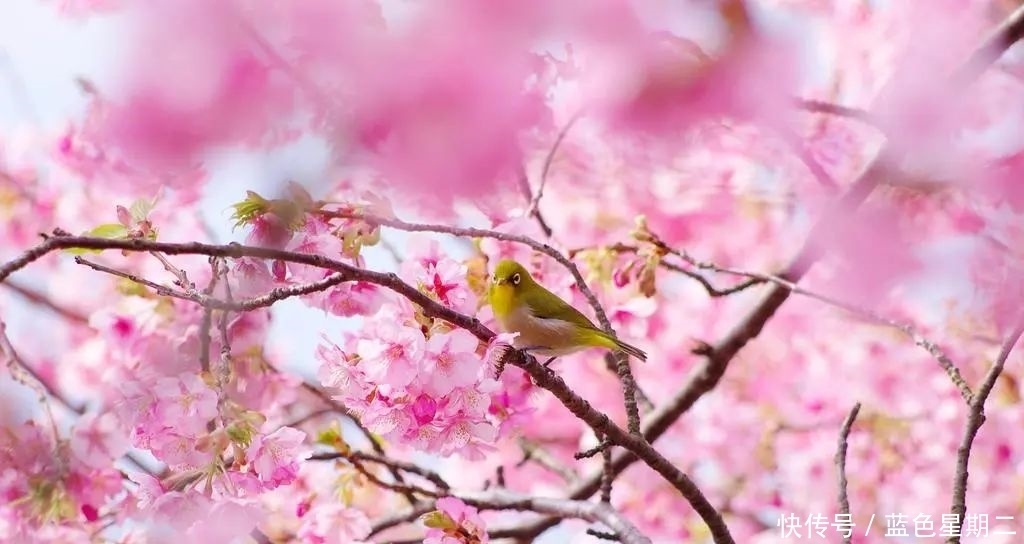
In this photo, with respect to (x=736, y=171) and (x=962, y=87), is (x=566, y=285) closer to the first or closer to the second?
(x=962, y=87)

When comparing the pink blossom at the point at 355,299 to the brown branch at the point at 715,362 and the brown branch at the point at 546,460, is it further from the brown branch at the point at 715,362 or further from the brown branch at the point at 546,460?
the brown branch at the point at 546,460

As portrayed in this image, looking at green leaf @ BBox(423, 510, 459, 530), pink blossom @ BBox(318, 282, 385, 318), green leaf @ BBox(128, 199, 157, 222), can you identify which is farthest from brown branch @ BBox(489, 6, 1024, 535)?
green leaf @ BBox(128, 199, 157, 222)

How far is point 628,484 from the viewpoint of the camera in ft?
13.4

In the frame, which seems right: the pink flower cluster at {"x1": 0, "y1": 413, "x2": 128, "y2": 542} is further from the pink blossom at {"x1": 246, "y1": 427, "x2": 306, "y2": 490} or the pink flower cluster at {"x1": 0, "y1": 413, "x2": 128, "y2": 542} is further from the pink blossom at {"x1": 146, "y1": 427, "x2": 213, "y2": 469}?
the pink blossom at {"x1": 246, "y1": 427, "x2": 306, "y2": 490}

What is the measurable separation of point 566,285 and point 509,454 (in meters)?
2.20

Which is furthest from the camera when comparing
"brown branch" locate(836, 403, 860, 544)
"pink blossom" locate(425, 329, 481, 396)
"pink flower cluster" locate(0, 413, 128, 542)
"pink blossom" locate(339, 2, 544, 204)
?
"pink flower cluster" locate(0, 413, 128, 542)

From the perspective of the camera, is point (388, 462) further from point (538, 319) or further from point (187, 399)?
point (187, 399)

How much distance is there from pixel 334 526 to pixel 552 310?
676mm

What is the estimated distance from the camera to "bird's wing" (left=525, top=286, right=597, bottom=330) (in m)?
1.75

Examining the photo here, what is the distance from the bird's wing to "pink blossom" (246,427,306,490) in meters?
0.53

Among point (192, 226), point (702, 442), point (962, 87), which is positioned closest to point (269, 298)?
point (962, 87)

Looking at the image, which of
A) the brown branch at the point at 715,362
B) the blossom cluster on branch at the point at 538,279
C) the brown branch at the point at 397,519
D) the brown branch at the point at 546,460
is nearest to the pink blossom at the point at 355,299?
the blossom cluster on branch at the point at 538,279

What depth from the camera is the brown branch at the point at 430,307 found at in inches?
40.6

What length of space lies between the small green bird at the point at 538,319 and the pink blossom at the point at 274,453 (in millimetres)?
488
